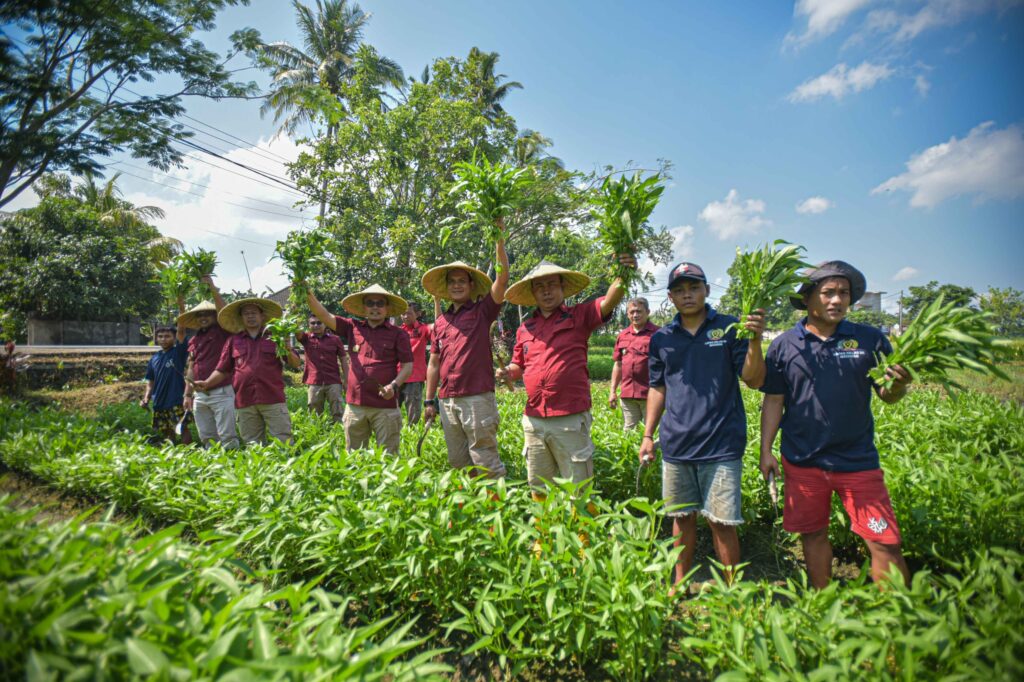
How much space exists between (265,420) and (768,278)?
5.45m

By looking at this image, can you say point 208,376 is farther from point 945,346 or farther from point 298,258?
point 945,346

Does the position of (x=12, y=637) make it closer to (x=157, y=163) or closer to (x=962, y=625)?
(x=962, y=625)

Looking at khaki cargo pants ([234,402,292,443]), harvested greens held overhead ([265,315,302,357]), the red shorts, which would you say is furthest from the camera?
khaki cargo pants ([234,402,292,443])

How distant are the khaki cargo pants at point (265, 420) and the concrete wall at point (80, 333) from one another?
22.7 metres

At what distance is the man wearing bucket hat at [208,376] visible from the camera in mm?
5812

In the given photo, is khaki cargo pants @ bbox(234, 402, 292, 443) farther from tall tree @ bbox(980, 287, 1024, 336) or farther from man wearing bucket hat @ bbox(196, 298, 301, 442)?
tall tree @ bbox(980, 287, 1024, 336)

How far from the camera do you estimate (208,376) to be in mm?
6062

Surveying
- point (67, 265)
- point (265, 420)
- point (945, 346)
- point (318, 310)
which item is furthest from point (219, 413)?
point (67, 265)

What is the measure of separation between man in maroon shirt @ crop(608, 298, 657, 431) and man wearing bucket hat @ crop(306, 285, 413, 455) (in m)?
2.71

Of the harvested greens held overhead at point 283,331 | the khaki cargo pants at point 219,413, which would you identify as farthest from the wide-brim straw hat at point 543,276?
the khaki cargo pants at point 219,413

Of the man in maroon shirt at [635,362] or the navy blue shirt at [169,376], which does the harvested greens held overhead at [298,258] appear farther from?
the man in maroon shirt at [635,362]

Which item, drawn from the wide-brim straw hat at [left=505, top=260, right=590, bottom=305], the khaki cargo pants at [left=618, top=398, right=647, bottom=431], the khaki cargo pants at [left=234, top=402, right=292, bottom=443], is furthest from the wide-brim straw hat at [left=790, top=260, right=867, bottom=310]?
the khaki cargo pants at [left=234, top=402, right=292, bottom=443]

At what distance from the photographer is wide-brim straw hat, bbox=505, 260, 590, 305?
3775 mm

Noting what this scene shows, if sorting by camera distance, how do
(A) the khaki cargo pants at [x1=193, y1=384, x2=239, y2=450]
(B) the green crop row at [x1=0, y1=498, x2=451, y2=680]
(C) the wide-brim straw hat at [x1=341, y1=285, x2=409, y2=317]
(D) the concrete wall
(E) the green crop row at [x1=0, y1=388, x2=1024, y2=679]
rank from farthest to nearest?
(D) the concrete wall → (A) the khaki cargo pants at [x1=193, y1=384, x2=239, y2=450] → (C) the wide-brim straw hat at [x1=341, y1=285, x2=409, y2=317] → (E) the green crop row at [x1=0, y1=388, x2=1024, y2=679] → (B) the green crop row at [x1=0, y1=498, x2=451, y2=680]
